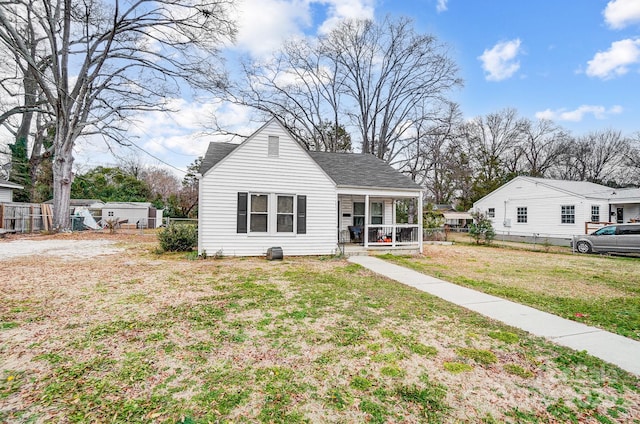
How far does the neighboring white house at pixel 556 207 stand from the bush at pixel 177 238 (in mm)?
22284

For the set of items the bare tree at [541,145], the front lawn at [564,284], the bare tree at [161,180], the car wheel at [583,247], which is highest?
the bare tree at [541,145]

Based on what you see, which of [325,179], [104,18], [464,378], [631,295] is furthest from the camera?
[104,18]

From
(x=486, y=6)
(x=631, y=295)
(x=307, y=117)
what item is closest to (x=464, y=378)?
(x=631, y=295)

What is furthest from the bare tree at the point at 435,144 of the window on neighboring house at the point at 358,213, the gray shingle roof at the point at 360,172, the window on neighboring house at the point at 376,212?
the window on neighboring house at the point at 358,213

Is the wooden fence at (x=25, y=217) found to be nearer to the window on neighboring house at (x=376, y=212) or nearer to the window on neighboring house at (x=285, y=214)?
the window on neighboring house at (x=285, y=214)

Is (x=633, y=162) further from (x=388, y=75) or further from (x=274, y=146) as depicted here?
(x=274, y=146)

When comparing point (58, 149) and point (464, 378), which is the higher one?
point (58, 149)

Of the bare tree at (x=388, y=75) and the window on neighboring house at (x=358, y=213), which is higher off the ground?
the bare tree at (x=388, y=75)

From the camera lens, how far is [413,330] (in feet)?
14.3

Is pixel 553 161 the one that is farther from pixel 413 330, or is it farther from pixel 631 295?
pixel 413 330

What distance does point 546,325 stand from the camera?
4.68 metres

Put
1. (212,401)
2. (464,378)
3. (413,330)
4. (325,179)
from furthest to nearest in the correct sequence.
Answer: (325,179), (413,330), (464,378), (212,401)

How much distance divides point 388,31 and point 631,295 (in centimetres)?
2504

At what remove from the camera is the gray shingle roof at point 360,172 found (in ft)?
42.4
